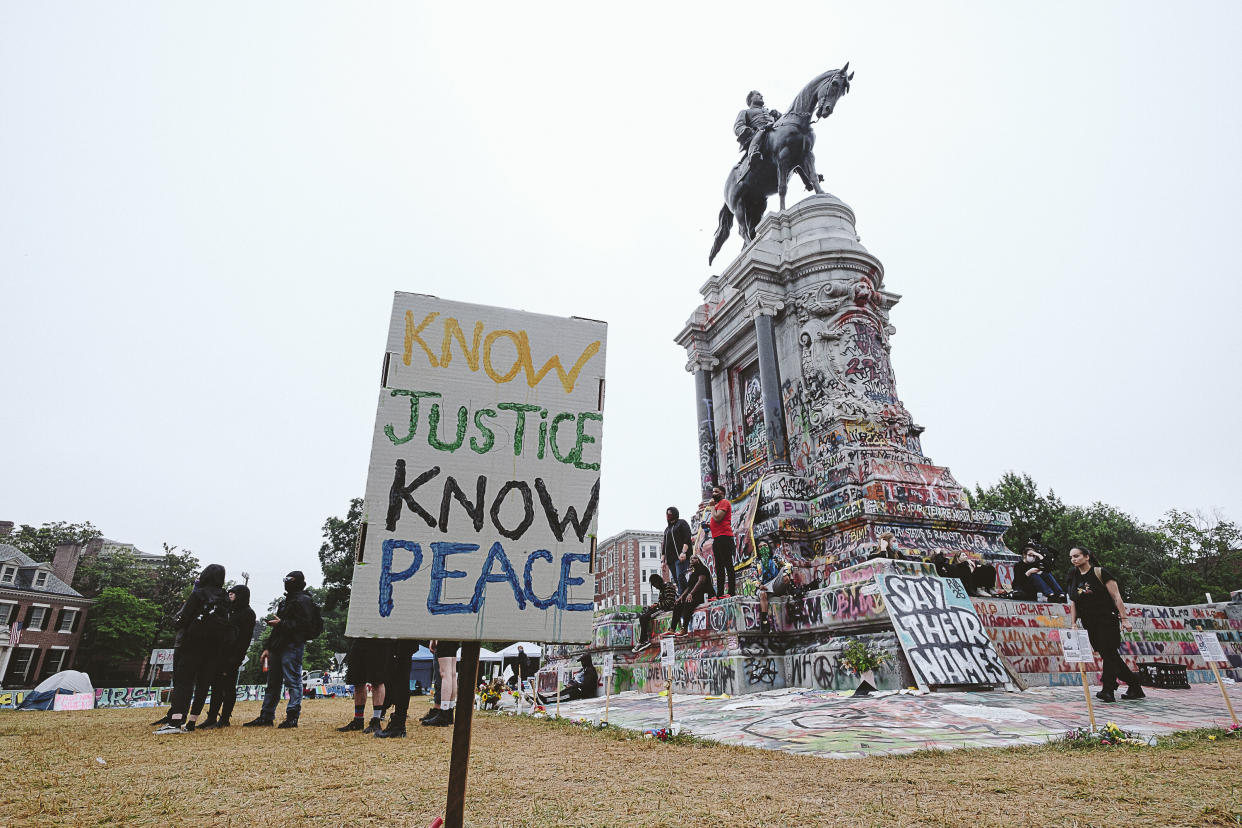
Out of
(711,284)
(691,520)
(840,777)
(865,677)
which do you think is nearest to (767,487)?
(691,520)

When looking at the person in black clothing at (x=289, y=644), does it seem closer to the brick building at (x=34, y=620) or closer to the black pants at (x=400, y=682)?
the black pants at (x=400, y=682)

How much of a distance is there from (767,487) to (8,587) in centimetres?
4839

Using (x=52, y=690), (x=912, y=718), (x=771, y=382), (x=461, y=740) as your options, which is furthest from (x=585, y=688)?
(x=52, y=690)

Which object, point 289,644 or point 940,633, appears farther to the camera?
point 940,633

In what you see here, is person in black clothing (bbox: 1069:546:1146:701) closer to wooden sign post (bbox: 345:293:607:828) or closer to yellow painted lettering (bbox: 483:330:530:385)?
wooden sign post (bbox: 345:293:607:828)

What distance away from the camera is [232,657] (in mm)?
8906

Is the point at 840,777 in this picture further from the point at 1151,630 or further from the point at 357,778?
the point at 1151,630

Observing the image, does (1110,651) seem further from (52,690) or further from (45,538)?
(45,538)

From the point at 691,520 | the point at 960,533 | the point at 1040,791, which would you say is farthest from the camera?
the point at 691,520

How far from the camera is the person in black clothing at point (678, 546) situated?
1408cm

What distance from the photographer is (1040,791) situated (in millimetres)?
3871

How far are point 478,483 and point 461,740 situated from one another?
1109 millimetres

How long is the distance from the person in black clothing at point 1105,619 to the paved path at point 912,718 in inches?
9.8

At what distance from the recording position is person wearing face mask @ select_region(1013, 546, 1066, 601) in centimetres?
1280
